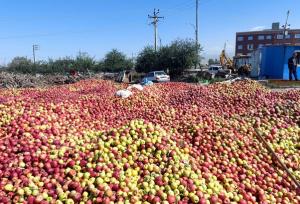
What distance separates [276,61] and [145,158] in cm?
2171

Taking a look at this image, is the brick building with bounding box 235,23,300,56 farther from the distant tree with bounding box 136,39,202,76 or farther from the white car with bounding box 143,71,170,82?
the white car with bounding box 143,71,170,82

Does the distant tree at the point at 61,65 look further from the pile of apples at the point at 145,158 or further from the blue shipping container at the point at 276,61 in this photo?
the pile of apples at the point at 145,158

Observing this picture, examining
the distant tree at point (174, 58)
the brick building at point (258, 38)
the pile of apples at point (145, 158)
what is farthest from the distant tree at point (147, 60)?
the brick building at point (258, 38)

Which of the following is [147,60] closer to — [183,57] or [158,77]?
[183,57]

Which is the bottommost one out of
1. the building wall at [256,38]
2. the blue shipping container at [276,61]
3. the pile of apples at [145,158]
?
the pile of apples at [145,158]

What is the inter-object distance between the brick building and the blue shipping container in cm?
8009

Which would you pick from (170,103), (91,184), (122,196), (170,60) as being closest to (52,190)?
(91,184)

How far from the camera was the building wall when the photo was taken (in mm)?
102188

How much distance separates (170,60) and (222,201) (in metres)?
42.6

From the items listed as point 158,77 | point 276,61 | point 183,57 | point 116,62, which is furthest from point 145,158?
point 116,62

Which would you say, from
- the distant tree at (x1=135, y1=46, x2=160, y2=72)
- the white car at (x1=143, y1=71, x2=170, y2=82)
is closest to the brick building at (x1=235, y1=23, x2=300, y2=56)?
the distant tree at (x1=135, y1=46, x2=160, y2=72)

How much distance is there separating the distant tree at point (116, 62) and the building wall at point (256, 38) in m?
52.4

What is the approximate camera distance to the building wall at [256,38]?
102188 millimetres

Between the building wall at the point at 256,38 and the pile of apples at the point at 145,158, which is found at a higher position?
the building wall at the point at 256,38
